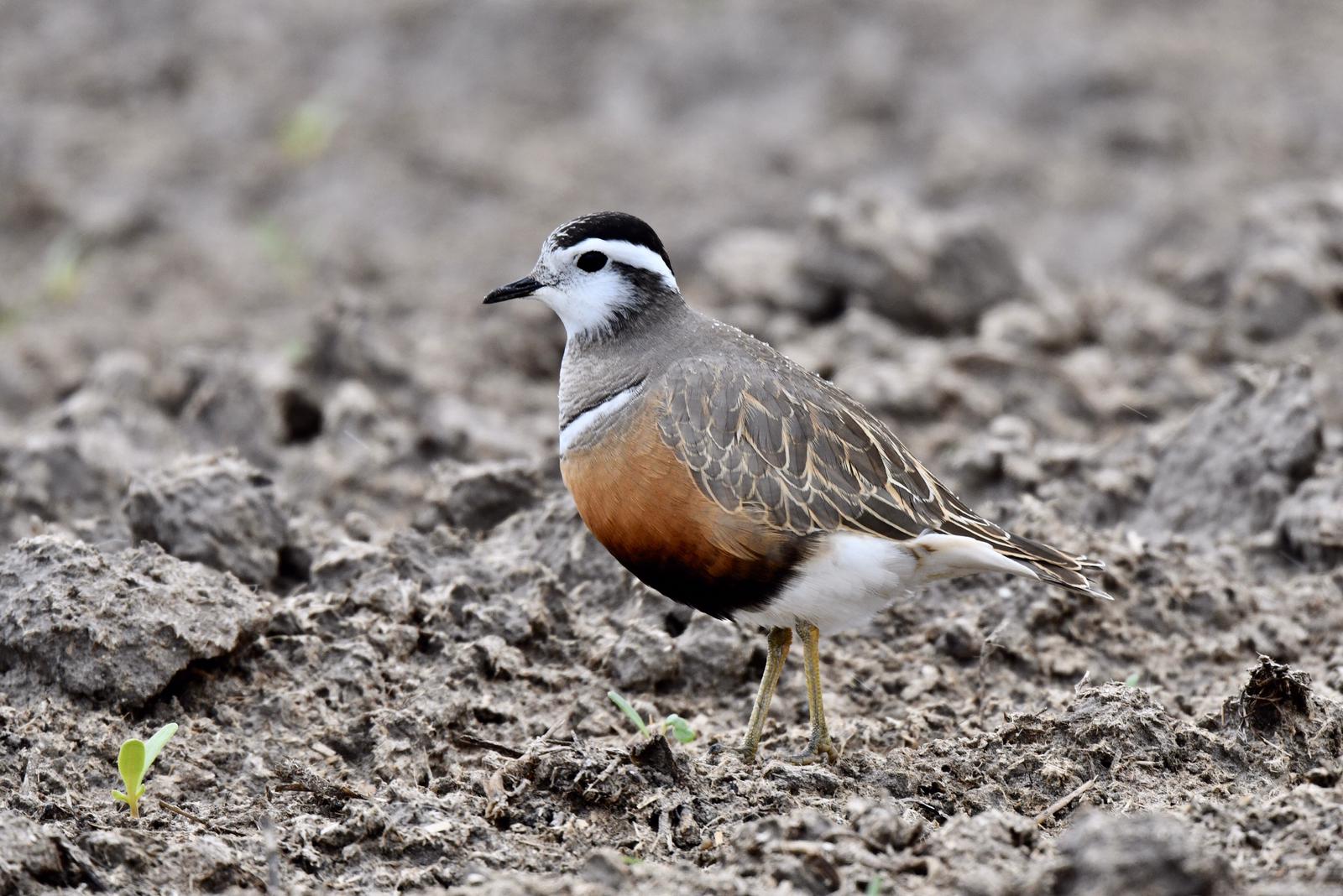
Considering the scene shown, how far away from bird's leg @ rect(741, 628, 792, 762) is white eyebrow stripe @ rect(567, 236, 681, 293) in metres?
1.36

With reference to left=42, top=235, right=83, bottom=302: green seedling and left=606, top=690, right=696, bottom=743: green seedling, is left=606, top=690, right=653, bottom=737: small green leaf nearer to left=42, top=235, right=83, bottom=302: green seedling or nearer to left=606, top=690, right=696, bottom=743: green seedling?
left=606, top=690, right=696, bottom=743: green seedling

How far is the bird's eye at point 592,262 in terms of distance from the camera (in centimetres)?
620

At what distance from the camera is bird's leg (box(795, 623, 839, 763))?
225 inches

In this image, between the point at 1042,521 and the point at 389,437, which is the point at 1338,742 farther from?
the point at 389,437

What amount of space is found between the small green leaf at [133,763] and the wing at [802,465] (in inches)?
77.5

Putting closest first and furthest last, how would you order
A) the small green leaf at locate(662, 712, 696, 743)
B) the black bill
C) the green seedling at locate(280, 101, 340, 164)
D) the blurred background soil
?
1. the blurred background soil
2. the small green leaf at locate(662, 712, 696, 743)
3. the black bill
4. the green seedling at locate(280, 101, 340, 164)

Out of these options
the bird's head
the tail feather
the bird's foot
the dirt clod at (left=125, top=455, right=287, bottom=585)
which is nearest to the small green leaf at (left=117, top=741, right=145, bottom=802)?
the dirt clod at (left=125, top=455, right=287, bottom=585)

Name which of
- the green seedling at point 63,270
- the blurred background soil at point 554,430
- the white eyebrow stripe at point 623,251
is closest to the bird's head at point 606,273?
the white eyebrow stripe at point 623,251

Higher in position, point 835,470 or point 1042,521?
point 835,470

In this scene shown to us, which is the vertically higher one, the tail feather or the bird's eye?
the bird's eye

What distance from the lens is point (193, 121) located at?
13.2m

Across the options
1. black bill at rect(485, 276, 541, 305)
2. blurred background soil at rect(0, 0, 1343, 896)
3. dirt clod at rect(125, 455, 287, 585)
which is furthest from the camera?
dirt clod at rect(125, 455, 287, 585)

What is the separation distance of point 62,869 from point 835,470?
9.21 feet

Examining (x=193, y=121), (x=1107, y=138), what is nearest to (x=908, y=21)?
(x=1107, y=138)
